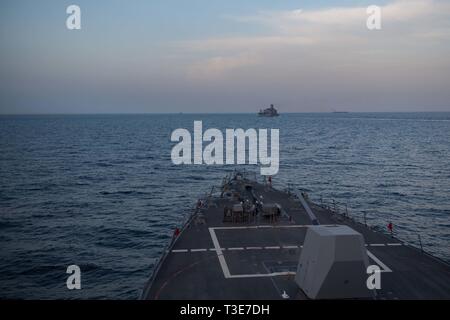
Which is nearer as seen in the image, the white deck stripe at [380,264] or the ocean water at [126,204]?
the white deck stripe at [380,264]

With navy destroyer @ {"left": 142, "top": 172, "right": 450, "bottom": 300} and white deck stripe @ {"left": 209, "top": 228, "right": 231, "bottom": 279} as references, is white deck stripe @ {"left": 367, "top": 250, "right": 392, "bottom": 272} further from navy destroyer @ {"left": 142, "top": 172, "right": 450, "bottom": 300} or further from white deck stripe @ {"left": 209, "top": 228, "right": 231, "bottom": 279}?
white deck stripe @ {"left": 209, "top": 228, "right": 231, "bottom": 279}

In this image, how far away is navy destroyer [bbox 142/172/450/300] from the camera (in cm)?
2111

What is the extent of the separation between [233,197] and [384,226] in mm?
20018

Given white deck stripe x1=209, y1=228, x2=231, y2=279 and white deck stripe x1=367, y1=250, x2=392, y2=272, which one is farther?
white deck stripe x1=367, y1=250, x2=392, y2=272

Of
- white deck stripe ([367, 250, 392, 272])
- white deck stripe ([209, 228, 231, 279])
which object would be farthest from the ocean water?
white deck stripe ([367, 250, 392, 272])

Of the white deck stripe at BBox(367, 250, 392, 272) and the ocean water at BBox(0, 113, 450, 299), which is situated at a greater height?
the white deck stripe at BBox(367, 250, 392, 272)

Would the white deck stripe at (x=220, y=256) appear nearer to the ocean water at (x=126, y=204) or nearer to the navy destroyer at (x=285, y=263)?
the navy destroyer at (x=285, y=263)

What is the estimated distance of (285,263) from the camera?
2817 centimetres

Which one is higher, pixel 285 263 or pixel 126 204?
pixel 285 263

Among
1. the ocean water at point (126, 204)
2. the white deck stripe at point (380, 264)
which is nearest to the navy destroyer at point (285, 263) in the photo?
the white deck stripe at point (380, 264)

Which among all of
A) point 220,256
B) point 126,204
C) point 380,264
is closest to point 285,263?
point 220,256

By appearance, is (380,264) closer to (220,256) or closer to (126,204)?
(220,256)

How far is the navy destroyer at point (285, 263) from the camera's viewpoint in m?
21.1

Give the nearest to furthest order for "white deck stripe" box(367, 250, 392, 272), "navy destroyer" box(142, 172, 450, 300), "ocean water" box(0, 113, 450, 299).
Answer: "navy destroyer" box(142, 172, 450, 300)
"white deck stripe" box(367, 250, 392, 272)
"ocean water" box(0, 113, 450, 299)
